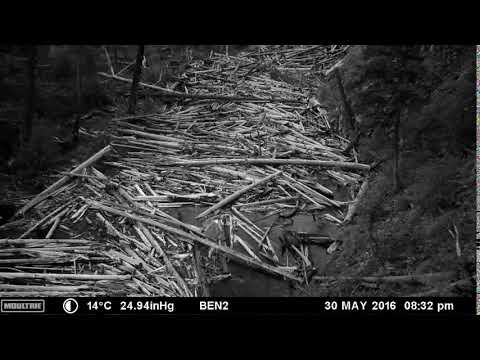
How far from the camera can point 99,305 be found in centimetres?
451

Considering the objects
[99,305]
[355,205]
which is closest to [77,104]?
[355,205]

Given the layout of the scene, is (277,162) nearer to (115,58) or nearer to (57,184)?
(57,184)

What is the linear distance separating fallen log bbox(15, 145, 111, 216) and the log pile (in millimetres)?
21

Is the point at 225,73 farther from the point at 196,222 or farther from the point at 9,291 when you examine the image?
the point at 9,291

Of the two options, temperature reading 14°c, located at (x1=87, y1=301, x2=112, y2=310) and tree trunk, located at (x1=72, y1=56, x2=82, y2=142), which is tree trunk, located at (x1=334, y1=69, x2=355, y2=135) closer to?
tree trunk, located at (x1=72, y1=56, x2=82, y2=142)

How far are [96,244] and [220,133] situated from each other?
16.7 ft

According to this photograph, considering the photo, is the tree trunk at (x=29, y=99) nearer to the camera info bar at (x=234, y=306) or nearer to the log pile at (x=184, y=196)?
the log pile at (x=184, y=196)

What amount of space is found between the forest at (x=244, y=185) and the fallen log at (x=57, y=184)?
0.10 feet

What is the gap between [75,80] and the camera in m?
11.7

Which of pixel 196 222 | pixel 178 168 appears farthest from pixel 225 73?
pixel 196 222

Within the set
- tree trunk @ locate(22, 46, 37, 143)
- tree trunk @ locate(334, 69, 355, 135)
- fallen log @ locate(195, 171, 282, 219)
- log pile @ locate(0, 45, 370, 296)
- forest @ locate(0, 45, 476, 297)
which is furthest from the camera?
tree trunk @ locate(334, 69, 355, 135)

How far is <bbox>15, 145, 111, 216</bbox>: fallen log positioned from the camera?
325 inches

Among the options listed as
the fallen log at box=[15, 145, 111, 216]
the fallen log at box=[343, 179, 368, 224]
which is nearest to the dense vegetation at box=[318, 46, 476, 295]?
the fallen log at box=[343, 179, 368, 224]

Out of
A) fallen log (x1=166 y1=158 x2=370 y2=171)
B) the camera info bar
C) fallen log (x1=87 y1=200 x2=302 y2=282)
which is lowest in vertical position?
the camera info bar
